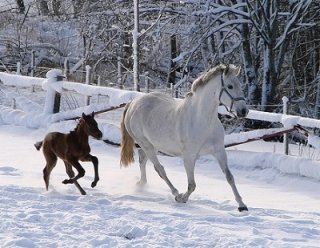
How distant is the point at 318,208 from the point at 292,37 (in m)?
14.6

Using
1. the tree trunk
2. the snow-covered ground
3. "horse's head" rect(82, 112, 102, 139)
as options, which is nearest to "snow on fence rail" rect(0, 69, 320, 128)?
the snow-covered ground

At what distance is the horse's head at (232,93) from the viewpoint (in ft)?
27.9

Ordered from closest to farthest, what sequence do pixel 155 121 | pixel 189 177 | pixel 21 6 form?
1. pixel 189 177
2. pixel 155 121
3. pixel 21 6

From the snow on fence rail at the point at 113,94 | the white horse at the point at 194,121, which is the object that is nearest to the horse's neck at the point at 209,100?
the white horse at the point at 194,121

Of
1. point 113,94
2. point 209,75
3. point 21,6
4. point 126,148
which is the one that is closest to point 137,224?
point 209,75

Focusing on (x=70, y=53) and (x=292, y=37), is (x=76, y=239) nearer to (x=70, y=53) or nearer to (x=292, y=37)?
(x=292, y=37)

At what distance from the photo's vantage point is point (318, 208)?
9.15m

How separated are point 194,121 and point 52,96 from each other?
743 cm

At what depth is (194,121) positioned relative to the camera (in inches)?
352

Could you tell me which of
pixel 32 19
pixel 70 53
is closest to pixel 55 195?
pixel 70 53

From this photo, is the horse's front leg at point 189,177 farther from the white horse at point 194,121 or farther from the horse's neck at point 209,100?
the horse's neck at point 209,100

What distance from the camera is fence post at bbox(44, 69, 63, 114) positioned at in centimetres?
1580

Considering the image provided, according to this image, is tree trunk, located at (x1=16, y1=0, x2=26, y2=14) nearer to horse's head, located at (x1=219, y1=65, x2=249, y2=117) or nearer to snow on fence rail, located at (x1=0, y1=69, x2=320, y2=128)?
snow on fence rail, located at (x1=0, y1=69, x2=320, y2=128)

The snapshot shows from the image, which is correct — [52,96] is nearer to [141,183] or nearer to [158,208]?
[141,183]
